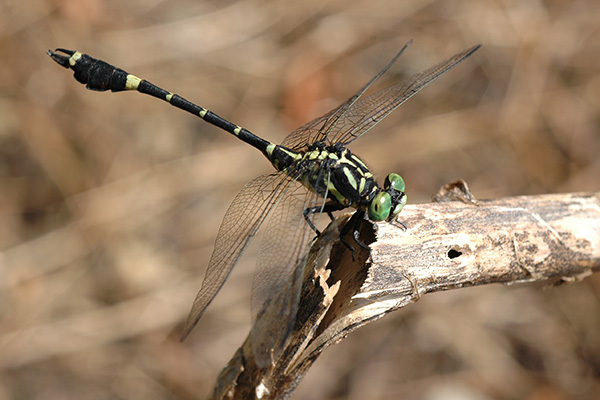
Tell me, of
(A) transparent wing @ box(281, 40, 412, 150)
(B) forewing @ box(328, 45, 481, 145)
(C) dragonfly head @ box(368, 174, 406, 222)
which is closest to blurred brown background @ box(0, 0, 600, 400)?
(A) transparent wing @ box(281, 40, 412, 150)

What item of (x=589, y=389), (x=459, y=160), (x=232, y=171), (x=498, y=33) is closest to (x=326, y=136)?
(x=232, y=171)

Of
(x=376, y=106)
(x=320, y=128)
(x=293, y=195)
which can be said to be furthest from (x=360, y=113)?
(x=293, y=195)

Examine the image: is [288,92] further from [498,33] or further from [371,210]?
[371,210]

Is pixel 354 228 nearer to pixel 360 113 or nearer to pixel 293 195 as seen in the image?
pixel 293 195

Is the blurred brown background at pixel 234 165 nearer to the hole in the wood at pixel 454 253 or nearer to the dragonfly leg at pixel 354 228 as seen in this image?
the dragonfly leg at pixel 354 228

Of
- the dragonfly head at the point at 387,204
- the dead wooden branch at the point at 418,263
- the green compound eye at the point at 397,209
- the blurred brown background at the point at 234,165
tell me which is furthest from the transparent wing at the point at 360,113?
the blurred brown background at the point at 234,165

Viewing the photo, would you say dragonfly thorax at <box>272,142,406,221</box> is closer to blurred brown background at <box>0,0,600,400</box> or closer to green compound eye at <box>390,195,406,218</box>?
green compound eye at <box>390,195,406,218</box>
